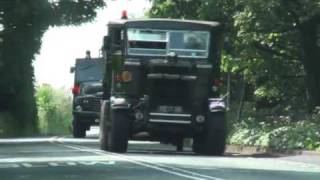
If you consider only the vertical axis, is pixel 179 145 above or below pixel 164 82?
below

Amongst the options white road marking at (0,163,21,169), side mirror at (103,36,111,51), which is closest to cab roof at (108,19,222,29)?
side mirror at (103,36,111,51)

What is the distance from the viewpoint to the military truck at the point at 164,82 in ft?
72.8

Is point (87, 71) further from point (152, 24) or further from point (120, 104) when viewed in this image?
point (120, 104)

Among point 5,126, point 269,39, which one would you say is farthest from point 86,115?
point 5,126

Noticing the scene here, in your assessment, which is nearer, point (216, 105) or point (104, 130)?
point (216, 105)

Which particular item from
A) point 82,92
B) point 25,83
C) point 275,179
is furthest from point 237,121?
point 25,83

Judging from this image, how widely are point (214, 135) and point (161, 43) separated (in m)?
2.76

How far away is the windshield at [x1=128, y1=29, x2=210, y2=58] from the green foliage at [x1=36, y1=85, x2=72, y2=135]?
189 feet

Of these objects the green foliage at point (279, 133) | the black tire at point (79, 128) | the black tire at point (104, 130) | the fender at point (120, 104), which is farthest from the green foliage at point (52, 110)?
the fender at point (120, 104)

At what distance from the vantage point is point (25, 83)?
54.8 meters

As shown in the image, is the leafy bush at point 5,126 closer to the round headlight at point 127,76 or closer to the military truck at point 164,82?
the military truck at point 164,82

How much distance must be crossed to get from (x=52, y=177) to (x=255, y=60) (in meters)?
18.6

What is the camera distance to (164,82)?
22.4 m

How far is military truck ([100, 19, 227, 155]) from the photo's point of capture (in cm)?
2220
